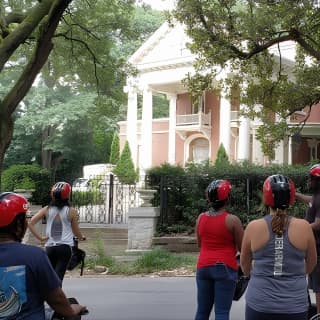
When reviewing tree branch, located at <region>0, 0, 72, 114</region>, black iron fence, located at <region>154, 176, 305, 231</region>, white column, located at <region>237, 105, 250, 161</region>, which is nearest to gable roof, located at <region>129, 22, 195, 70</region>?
white column, located at <region>237, 105, 250, 161</region>

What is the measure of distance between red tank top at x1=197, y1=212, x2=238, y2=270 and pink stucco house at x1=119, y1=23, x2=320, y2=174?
87.6 feet

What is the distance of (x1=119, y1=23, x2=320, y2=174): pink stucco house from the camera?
3222cm

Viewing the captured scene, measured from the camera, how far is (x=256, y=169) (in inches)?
586

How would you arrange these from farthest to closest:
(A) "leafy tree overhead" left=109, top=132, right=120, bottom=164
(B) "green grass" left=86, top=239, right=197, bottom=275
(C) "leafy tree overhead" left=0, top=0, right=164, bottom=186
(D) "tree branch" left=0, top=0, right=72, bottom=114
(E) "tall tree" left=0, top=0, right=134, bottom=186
→ (A) "leafy tree overhead" left=109, top=132, right=120, bottom=164, (E) "tall tree" left=0, top=0, right=134, bottom=186, (B) "green grass" left=86, top=239, right=197, bottom=275, (C) "leafy tree overhead" left=0, top=0, right=164, bottom=186, (D) "tree branch" left=0, top=0, right=72, bottom=114

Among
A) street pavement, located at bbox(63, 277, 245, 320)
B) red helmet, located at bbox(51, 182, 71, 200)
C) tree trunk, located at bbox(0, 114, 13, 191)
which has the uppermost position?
tree trunk, located at bbox(0, 114, 13, 191)

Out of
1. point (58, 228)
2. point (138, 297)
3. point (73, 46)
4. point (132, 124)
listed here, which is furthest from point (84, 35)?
point (132, 124)

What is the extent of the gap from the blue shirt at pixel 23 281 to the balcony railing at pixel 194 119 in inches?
1315

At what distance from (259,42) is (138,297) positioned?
763 cm

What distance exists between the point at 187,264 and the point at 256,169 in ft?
13.2

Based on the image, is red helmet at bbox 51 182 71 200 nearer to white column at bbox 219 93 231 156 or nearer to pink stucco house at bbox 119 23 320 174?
pink stucco house at bbox 119 23 320 174

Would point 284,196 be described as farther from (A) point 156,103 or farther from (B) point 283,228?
(A) point 156,103

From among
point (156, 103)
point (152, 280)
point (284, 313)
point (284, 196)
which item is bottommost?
point (152, 280)

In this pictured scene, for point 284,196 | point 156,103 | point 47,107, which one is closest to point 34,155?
point 47,107

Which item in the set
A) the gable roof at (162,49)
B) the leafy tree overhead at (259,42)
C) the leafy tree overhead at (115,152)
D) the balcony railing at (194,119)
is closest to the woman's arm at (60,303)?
the leafy tree overhead at (259,42)
